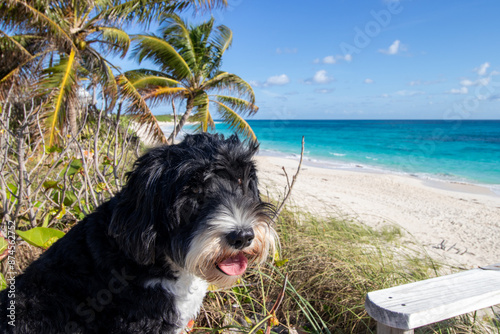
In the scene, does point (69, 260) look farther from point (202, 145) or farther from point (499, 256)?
point (499, 256)

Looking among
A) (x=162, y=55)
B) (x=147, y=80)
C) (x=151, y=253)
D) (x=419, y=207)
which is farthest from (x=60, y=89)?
(x=419, y=207)

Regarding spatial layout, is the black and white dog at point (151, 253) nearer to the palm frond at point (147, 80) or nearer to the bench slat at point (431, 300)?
Answer: the bench slat at point (431, 300)

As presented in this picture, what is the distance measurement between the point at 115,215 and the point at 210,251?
503 millimetres

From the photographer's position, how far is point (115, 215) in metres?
1.64

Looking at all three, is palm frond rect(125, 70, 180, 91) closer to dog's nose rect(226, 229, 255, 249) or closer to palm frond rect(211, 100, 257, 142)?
palm frond rect(211, 100, 257, 142)

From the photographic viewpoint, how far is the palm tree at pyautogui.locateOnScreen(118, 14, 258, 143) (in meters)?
13.8

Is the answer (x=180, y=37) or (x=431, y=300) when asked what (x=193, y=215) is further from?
(x=180, y=37)

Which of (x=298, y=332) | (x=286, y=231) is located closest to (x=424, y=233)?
(x=286, y=231)

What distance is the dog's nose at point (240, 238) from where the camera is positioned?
155cm

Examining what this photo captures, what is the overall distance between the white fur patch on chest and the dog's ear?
0.14 m

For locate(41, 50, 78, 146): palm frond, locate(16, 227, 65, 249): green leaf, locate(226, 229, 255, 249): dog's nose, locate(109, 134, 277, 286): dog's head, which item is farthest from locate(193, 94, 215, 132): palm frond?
locate(226, 229, 255, 249): dog's nose

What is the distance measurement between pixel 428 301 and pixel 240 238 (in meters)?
0.95

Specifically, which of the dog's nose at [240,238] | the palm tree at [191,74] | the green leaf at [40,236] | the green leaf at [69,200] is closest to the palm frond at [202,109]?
the palm tree at [191,74]

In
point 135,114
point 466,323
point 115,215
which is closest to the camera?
point 115,215
